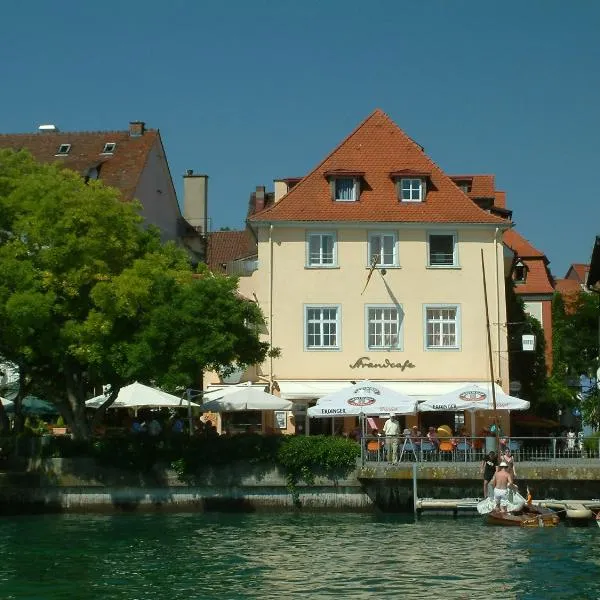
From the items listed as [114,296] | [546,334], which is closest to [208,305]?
[114,296]

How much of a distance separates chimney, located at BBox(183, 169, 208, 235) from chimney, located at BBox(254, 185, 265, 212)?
6.74 metres

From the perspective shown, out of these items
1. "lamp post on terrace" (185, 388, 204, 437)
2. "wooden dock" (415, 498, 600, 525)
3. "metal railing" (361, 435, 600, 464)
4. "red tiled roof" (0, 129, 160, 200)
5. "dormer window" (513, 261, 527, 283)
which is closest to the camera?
"wooden dock" (415, 498, 600, 525)

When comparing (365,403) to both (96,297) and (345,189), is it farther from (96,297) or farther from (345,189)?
(345,189)

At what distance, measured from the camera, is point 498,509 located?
34.0 m

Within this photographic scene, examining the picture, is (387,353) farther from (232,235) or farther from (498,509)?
(232,235)

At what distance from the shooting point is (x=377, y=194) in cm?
4956

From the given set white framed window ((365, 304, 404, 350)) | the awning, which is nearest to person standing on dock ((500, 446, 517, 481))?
the awning

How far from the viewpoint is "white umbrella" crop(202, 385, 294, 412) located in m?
40.7

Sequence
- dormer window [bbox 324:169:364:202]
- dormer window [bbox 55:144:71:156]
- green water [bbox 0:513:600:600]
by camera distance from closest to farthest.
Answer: green water [bbox 0:513:600:600], dormer window [bbox 324:169:364:202], dormer window [bbox 55:144:71:156]

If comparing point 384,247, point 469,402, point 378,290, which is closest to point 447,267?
point 384,247

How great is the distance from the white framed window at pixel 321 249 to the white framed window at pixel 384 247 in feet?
5.07

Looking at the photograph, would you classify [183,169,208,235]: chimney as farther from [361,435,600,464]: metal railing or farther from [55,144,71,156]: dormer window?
[361,435,600,464]: metal railing

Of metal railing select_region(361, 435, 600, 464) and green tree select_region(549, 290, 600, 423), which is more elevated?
green tree select_region(549, 290, 600, 423)

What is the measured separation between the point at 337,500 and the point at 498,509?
6196 mm
